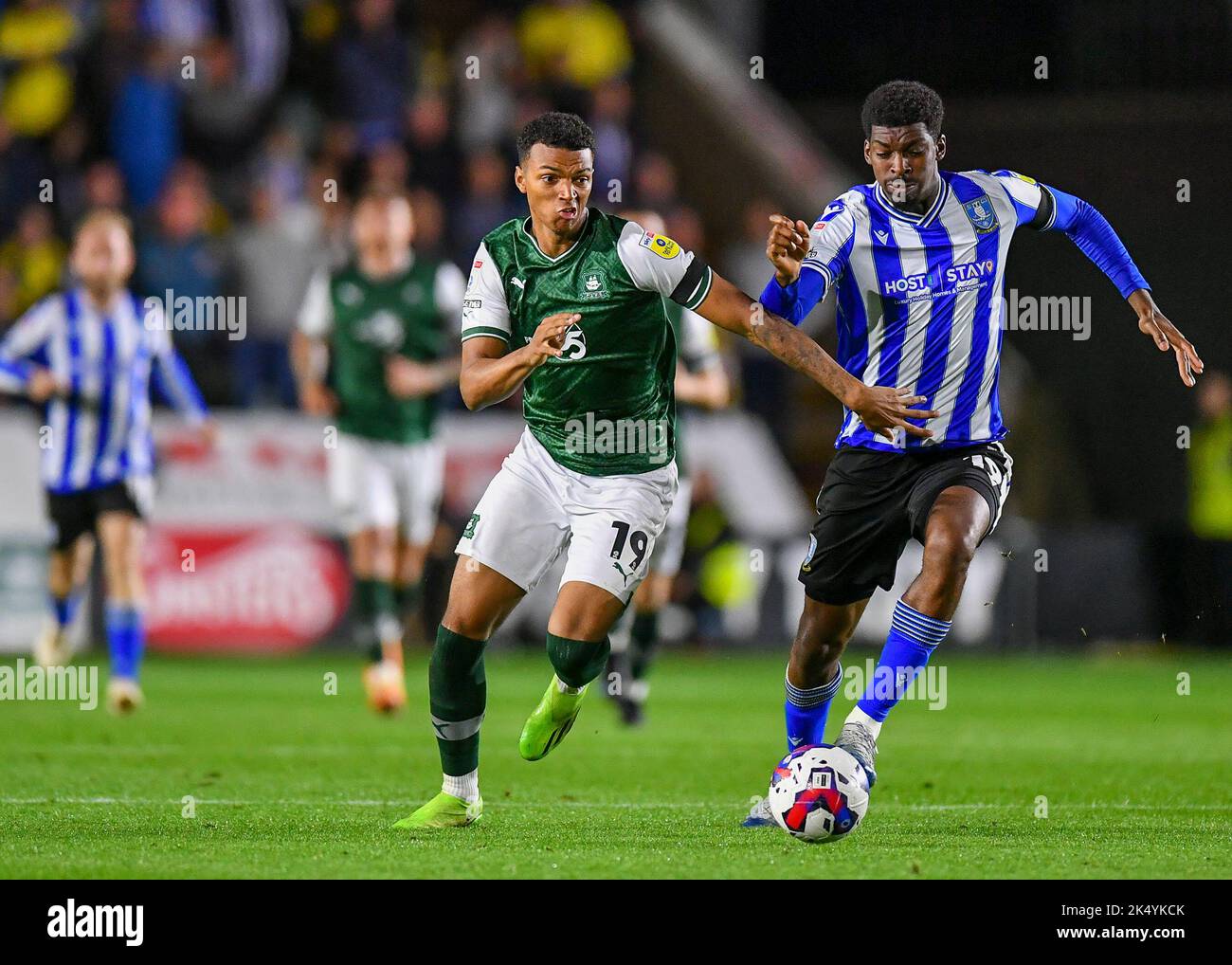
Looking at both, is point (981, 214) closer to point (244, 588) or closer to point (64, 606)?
point (64, 606)

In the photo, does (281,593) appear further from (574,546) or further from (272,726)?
(574,546)

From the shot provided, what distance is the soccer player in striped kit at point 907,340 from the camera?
663 cm

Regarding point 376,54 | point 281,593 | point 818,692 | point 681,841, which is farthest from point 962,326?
point 376,54

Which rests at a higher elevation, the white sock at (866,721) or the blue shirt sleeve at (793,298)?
the blue shirt sleeve at (793,298)

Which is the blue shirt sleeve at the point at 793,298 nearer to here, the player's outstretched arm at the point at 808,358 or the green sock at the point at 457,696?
the player's outstretched arm at the point at 808,358

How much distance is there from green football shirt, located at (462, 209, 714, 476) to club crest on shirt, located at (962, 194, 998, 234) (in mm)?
1027

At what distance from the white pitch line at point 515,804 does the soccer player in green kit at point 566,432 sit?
64 centimetres

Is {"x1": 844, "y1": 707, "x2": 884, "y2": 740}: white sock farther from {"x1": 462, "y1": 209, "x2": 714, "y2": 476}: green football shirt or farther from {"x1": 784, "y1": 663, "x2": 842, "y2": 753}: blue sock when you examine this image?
{"x1": 462, "y1": 209, "x2": 714, "y2": 476}: green football shirt

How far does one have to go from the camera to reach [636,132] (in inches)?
706

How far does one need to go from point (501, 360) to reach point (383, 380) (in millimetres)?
5529

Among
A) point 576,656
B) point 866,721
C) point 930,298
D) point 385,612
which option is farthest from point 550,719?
point 385,612

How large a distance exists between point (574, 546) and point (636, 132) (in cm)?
1176

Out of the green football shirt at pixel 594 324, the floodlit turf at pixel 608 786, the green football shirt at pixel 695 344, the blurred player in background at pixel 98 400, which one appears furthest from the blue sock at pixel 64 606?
the green football shirt at pixel 594 324

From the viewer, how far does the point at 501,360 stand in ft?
20.2
